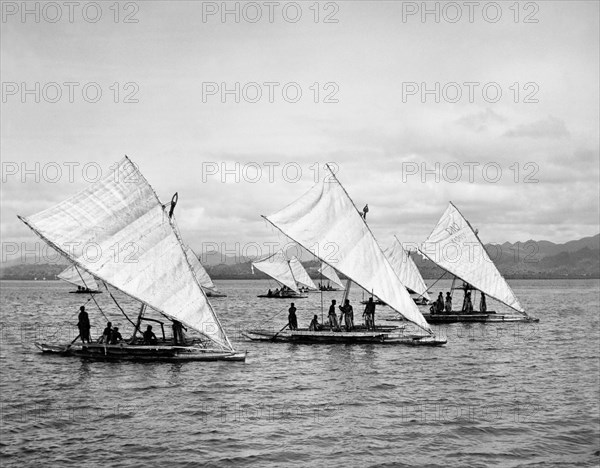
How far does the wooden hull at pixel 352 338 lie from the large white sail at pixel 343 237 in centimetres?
118

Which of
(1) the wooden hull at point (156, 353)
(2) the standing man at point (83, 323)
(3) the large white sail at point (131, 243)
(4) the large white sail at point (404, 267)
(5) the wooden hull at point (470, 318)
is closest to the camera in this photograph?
(3) the large white sail at point (131, 243)

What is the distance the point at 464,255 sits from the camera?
6706cm

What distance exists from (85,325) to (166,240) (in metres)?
7.33

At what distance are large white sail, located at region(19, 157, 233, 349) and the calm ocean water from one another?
10.7 feet

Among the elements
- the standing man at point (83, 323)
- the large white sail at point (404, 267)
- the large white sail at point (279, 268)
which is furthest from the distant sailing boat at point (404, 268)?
the standing man at point (83, 323)

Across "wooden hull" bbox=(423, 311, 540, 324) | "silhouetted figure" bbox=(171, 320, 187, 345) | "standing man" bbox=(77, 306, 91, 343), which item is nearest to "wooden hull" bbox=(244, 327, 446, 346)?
"silhouetted figure" bbox=(171, 320, 187, 345)

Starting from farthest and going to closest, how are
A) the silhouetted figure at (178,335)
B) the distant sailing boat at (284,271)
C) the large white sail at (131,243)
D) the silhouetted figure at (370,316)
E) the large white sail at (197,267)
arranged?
the distant sailing boat at (284,271) < the large white sail at (197,267) < the silhouetted figure at (370,316) < the silhouetted figure at (178,335) < the large white sail at (131,243)

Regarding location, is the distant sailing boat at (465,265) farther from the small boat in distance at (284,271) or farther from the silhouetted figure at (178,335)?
the small boat in distance at (284,271)

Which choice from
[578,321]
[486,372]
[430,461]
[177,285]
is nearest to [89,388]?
[177,285]

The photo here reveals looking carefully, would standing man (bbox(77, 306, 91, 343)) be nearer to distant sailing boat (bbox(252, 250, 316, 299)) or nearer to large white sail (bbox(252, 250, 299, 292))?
distant sailing boat (bbox(252, 250, 316, 299))

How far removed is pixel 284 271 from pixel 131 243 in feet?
331

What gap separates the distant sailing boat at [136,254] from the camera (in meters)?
35.1

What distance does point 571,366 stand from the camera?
41.3 m

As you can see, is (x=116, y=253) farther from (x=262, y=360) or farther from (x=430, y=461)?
(x=430, y=461)
